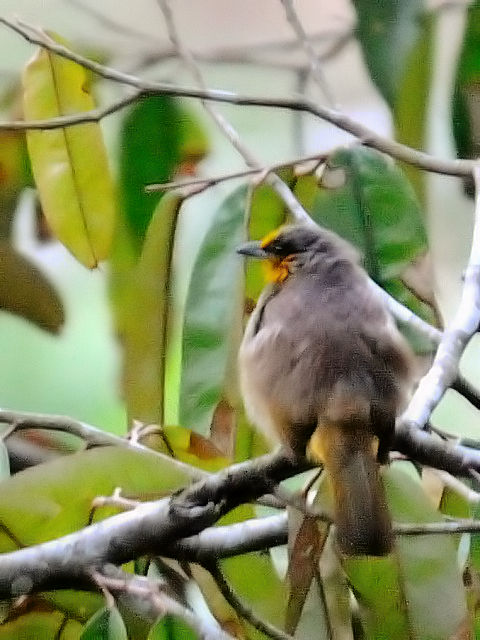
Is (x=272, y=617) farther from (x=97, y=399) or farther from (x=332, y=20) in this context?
(x=332, y=20)

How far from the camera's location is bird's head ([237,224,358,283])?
70cm

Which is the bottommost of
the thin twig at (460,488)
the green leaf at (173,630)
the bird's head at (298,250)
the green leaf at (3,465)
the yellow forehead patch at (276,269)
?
the green leaf at (173,630)

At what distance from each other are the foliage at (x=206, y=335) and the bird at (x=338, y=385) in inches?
4.9

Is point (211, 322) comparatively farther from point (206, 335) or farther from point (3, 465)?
point (3, 465)

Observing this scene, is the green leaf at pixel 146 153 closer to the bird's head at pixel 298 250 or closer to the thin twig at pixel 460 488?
the bird's head at pixel 298 250

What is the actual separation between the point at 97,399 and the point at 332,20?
1.90 feet

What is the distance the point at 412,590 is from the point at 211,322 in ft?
1.02

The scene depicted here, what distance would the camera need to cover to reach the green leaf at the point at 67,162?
939 mm

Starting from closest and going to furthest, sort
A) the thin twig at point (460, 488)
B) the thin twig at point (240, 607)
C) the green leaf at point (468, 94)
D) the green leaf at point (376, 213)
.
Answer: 1. the thin twig at point (240, 607)
2. the thin twig at point (460, 488)
3. the green leaf at point (376, 213)
4. the green leaf at point (468, 94)

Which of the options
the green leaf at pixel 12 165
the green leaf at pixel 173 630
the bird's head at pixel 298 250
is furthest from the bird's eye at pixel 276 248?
the green leaf at pixel 12 165

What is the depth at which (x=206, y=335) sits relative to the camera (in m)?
0.86

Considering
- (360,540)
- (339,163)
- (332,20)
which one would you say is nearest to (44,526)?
(360,540)

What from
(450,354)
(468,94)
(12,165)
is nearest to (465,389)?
Answer: (450,354)

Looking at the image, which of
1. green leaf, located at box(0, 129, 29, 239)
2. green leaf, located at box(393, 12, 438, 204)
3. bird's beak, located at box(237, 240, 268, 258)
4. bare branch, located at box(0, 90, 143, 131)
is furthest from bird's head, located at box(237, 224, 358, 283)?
green leaf, located at box(0, 129, 29, 239)
